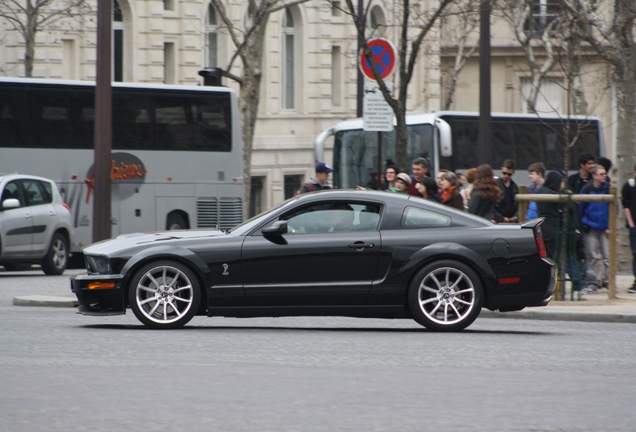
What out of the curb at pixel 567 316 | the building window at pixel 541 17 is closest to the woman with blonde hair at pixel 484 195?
the curb at pixel 567 316

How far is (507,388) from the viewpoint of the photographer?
8711mm

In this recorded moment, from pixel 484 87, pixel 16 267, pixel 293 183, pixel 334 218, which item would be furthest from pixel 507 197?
pixel 293 183

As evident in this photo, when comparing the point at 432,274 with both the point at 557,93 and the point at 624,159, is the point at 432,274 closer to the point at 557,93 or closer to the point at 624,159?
the point at 624,159

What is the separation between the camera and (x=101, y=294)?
40.0 feet

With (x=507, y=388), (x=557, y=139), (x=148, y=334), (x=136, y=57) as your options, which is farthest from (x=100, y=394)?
(x=136, y=57)

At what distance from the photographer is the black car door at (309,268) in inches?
477

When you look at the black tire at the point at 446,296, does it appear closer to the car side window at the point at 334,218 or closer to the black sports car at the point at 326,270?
the black sports car at the point at 326,270

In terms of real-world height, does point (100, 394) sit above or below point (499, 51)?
below

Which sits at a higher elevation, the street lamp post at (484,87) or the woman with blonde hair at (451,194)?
the street lamp post at (484,87)

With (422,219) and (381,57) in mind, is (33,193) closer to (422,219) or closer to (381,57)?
(381,57)

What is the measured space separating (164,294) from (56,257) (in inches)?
402

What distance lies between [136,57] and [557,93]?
68.3 ft

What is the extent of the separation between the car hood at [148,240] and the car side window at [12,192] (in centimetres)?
862

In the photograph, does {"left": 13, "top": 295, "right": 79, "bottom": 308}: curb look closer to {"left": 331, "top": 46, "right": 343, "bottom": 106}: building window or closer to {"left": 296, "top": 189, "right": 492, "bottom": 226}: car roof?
{"left": 296, "top": 189, "right": 492, "bottom": 226}: car roof
